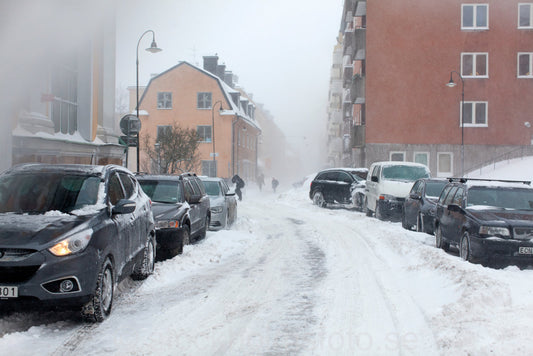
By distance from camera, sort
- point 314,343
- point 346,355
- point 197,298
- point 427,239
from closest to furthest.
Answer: point 346,355 < point 314,343 < point 197,298 < point 427,239

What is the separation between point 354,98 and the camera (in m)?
38.5

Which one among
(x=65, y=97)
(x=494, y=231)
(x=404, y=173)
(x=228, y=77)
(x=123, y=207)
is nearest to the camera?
(x=123, y=207)

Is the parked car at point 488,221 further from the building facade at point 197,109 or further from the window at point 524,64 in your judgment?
the building facade at point 197,109

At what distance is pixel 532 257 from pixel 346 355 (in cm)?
544

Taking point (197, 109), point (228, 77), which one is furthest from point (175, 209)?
point (228, 77)

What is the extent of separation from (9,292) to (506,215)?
7825 mm

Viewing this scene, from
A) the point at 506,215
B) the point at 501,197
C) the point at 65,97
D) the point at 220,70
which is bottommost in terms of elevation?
the point at 506,215

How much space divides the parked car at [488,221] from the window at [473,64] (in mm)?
26484

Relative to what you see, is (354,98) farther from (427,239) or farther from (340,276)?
(340,276)

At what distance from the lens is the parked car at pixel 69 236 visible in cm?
539

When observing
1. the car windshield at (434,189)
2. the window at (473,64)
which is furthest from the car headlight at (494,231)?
the window at (473,64)

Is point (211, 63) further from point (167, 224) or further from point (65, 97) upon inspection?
point (167, 224)

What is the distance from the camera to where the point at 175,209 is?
10.7m

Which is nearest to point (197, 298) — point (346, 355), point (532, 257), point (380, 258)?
point (346, 355)
